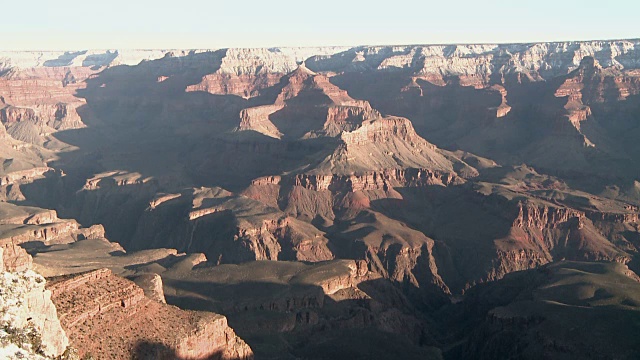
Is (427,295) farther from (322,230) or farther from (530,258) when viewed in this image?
(322,230)

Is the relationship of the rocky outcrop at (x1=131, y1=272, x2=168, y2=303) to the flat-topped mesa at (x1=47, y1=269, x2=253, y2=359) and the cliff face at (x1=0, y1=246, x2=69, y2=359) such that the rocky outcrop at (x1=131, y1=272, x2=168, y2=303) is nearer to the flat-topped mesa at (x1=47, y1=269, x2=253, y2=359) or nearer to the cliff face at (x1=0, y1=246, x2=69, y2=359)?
the flat-topped mesa at (x1=47, y1=269, x2=253, y2=359)

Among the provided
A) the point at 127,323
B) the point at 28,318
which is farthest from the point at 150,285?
the point at 28,318

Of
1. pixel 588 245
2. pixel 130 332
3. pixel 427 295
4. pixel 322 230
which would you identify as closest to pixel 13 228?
pixel 322 230

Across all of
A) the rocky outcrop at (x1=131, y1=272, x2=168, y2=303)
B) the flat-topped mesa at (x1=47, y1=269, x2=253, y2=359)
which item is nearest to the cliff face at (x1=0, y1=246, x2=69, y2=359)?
the flat-topped mesa at (x1=47, y1=269, x2=253, y2=359)

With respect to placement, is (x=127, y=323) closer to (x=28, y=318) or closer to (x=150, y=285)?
(x=28, y=318)

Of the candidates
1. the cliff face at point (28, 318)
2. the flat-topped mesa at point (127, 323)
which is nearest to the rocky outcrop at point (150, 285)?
the flat-topped mesa at point (127, 323)

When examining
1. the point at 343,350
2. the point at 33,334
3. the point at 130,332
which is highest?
the point at 33,334

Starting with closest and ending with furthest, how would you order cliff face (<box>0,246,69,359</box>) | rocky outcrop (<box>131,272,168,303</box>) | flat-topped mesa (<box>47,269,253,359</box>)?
cliff face (<box>0,246,69,359</box>) → flat-topped mesa (<box>47,269,253,359</box>) → rocky outcrop (<box>131,272,168,303</box>)

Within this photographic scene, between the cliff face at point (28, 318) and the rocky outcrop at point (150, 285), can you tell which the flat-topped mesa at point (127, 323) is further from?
the rocky outcrop at point (150, 285)
